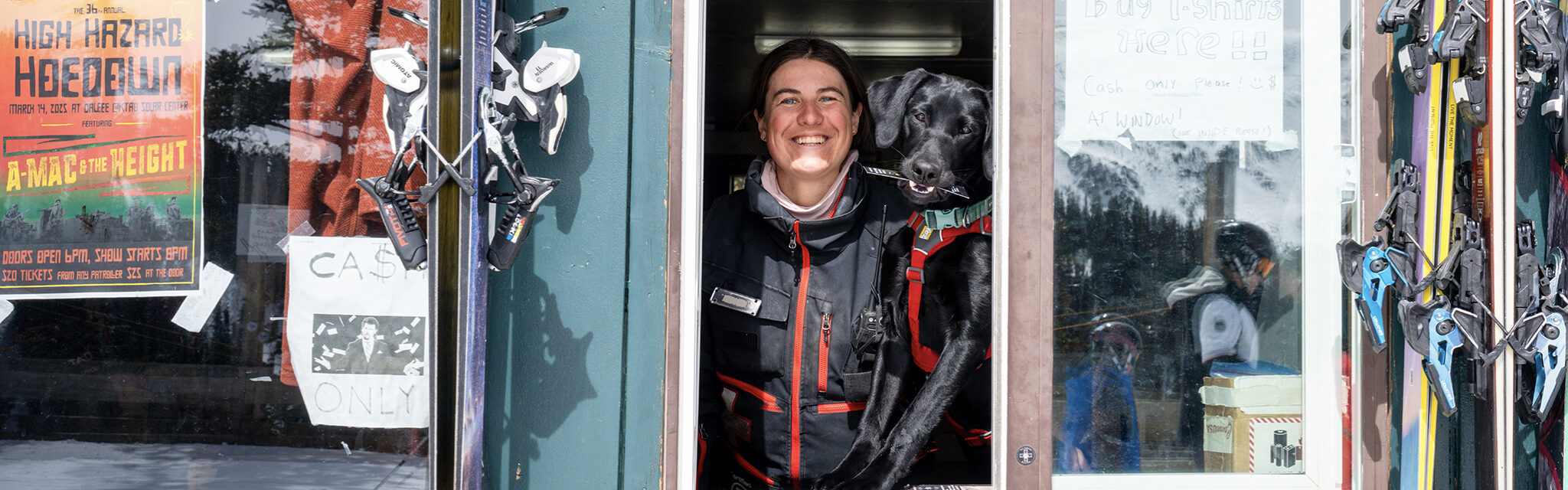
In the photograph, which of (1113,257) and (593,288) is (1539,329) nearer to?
(1113,257)

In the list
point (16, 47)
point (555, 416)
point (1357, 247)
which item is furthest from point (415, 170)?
point (1357, 247)

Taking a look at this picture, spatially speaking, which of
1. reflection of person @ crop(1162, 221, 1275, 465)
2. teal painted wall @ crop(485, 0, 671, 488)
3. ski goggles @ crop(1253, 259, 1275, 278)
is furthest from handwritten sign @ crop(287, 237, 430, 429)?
ski goggles @ crop(1253, 259, 1275, 278)

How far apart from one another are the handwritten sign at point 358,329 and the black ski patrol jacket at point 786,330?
0.74 metres

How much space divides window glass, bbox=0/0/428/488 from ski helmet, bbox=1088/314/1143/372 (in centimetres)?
136

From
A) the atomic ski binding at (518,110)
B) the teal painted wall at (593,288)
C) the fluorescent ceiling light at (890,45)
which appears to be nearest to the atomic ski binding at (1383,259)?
the teal painted wall at (593,288)

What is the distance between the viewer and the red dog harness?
7.23 feet

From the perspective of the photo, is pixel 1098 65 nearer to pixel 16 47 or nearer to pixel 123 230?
pixel 123 230

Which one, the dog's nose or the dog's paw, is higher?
the dog's nose

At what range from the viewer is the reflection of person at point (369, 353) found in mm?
1780

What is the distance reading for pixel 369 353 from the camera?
5.85ft

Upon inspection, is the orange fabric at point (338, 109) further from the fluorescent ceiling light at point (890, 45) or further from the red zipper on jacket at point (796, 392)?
the fluorescent ceiling light at point (890, 45)

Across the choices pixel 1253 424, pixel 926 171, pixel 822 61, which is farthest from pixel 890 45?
pixel 1253 424

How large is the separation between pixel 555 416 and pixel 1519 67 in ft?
6.54

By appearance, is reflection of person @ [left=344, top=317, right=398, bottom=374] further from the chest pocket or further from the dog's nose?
the dog's nose
